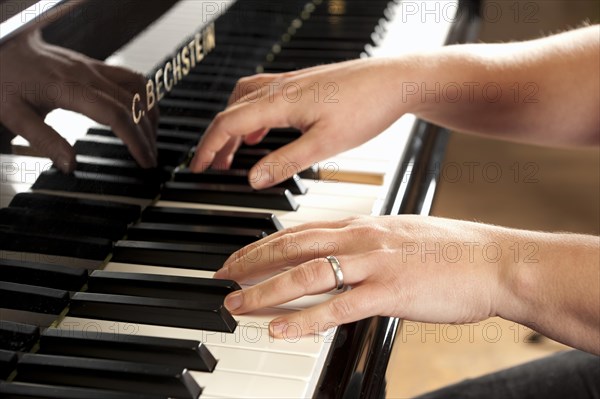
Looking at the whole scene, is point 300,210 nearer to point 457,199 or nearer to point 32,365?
point 32,365

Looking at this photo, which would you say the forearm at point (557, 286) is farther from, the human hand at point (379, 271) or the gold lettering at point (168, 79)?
the gold lettering at point (168, 79)

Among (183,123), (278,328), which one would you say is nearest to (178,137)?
(183,123)

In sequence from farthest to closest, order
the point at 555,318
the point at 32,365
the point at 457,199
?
the point at 457,199 → the point at 555,318 → the point at 32,365

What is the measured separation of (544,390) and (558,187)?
216 cm

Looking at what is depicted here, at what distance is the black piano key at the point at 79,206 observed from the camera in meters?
0.91

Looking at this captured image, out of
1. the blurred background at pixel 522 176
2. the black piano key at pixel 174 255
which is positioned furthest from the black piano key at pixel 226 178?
the blurred background at pixel 522 176

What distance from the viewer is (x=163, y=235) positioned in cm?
110

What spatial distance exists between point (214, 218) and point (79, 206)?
0.21 metres

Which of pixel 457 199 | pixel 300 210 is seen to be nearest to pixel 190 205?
pixel 300 210

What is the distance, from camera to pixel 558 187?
3.29 metres

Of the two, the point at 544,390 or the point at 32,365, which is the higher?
the point at 32,365

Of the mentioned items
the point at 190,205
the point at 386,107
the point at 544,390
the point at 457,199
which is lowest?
the point at 457,199

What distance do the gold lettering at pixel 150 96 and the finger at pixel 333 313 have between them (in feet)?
1.33

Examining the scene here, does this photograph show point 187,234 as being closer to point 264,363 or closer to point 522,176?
point 264,363
